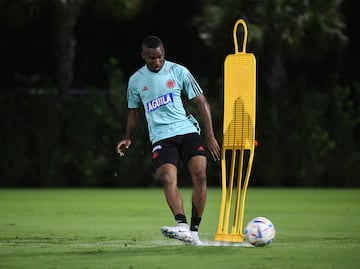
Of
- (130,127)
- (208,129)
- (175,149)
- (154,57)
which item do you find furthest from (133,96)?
(208,129)

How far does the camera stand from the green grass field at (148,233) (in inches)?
399

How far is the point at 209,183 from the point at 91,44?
433 inches

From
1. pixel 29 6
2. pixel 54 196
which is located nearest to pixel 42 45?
pixel 29 6

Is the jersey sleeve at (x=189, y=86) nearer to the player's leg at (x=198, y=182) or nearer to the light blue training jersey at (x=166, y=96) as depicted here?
the light blue training jersey at (x=166, y=96)

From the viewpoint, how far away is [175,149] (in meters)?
11.7

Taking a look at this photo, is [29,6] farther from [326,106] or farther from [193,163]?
[193,163]

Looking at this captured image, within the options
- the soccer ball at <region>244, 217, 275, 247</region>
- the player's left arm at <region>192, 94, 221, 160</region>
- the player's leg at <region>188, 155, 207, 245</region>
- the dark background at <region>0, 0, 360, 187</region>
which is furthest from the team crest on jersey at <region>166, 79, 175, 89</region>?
the dark background at <region>0, 0, 360, 187</region>

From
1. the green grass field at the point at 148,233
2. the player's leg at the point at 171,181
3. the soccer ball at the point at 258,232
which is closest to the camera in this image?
the green grass field at the point at 148,233

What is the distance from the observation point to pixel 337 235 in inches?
520

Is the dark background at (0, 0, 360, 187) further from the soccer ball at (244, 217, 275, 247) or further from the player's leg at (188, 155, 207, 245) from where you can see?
the soccer ball at (244, 217, 275, 247)

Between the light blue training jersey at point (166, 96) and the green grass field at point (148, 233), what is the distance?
1.31m

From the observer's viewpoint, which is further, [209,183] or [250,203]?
[209,183]

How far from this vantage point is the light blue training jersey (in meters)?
11.6

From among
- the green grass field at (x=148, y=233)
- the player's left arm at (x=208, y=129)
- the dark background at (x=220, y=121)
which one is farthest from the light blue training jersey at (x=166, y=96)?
the dark background at (x=220, y=121)
